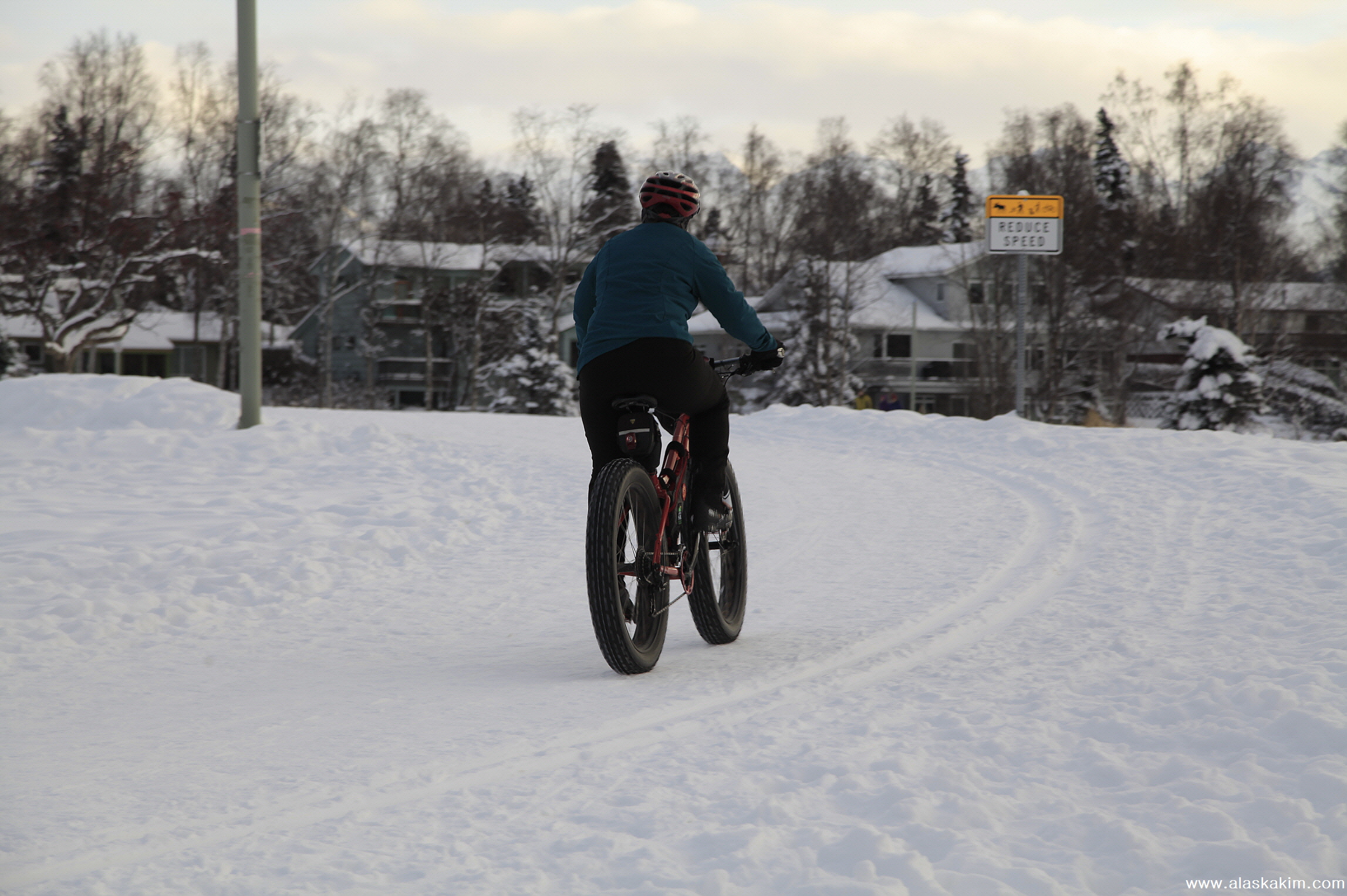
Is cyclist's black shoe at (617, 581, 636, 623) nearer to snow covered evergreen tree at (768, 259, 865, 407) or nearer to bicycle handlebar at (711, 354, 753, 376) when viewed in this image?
bicycle handlebar at (711, 354, 753, 376)

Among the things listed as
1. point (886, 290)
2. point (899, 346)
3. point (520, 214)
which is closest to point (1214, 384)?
point (899, 346)

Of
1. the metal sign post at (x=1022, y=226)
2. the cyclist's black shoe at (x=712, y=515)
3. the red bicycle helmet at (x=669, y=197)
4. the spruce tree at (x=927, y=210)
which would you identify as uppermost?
the spruce tree at (x=927, y=210)

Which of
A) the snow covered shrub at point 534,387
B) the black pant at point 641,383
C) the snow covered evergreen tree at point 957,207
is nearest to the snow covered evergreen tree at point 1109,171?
the snow covered evergreen tree at point 957,207

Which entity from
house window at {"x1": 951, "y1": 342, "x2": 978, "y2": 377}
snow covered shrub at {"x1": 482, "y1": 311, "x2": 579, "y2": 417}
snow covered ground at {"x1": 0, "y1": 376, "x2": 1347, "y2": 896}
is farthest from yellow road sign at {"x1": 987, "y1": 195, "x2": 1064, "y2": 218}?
house window at {"x1": 951, "y1": 342, "x2": 978, "y2": 377}

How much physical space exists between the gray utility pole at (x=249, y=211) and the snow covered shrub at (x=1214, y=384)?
76.1 ft

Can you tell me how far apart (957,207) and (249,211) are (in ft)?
215

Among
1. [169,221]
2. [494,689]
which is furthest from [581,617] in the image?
[169,221]

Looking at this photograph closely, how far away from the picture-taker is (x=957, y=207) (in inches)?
2832

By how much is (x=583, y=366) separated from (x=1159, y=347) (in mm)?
58818

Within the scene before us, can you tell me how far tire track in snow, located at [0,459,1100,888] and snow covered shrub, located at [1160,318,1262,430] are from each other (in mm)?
23341

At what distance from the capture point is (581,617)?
5.98 meters

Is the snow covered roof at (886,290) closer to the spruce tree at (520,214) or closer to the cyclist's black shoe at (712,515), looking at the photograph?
the spruce tree at (520,214)

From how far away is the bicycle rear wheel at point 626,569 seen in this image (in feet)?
14.0

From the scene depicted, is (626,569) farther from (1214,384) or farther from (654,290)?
(1214,384)
